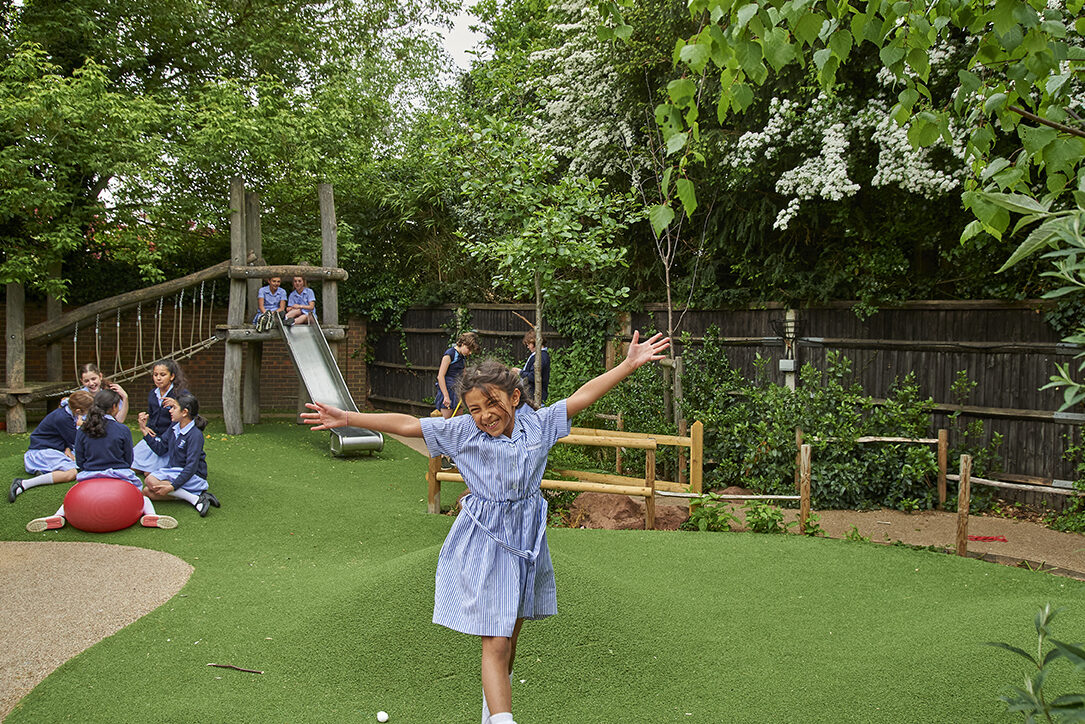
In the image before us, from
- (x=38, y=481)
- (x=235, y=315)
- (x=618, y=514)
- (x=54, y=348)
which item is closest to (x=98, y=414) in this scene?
(x=38, y=481)

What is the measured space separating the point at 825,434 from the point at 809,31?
7637mm

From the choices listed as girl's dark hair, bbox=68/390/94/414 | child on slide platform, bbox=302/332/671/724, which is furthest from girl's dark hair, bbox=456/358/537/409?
girl's dark hair, bbox=68/390/94/414

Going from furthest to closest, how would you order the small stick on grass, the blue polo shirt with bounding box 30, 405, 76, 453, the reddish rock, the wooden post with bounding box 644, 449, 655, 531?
the blue polo shirt with bounding box 30, 405, 76, 453, the reddish rock, the wooden post with bounding box 644, 449, 655, 531, the small stick on grass

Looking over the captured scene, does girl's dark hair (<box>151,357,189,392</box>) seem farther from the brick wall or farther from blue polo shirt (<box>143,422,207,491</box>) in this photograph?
the brick wall

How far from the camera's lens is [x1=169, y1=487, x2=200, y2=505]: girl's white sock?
8242 millimetres

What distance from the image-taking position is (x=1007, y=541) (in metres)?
7.52

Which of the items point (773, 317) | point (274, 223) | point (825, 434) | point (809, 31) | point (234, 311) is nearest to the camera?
point (809, 31)

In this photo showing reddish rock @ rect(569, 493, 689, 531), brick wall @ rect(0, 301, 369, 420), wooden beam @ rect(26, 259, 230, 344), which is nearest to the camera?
reddish rock @ rect(569, 493, 689, 531)

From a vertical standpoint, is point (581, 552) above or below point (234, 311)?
below

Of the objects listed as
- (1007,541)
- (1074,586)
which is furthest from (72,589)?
(1007,541)

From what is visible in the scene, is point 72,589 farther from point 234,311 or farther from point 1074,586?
point 234,311

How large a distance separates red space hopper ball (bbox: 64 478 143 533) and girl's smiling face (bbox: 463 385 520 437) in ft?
17.6

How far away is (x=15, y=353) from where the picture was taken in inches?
523

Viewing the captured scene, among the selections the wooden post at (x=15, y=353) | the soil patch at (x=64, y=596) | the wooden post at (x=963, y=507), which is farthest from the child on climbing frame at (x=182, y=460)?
the wooden post at (x=963, y=507)
